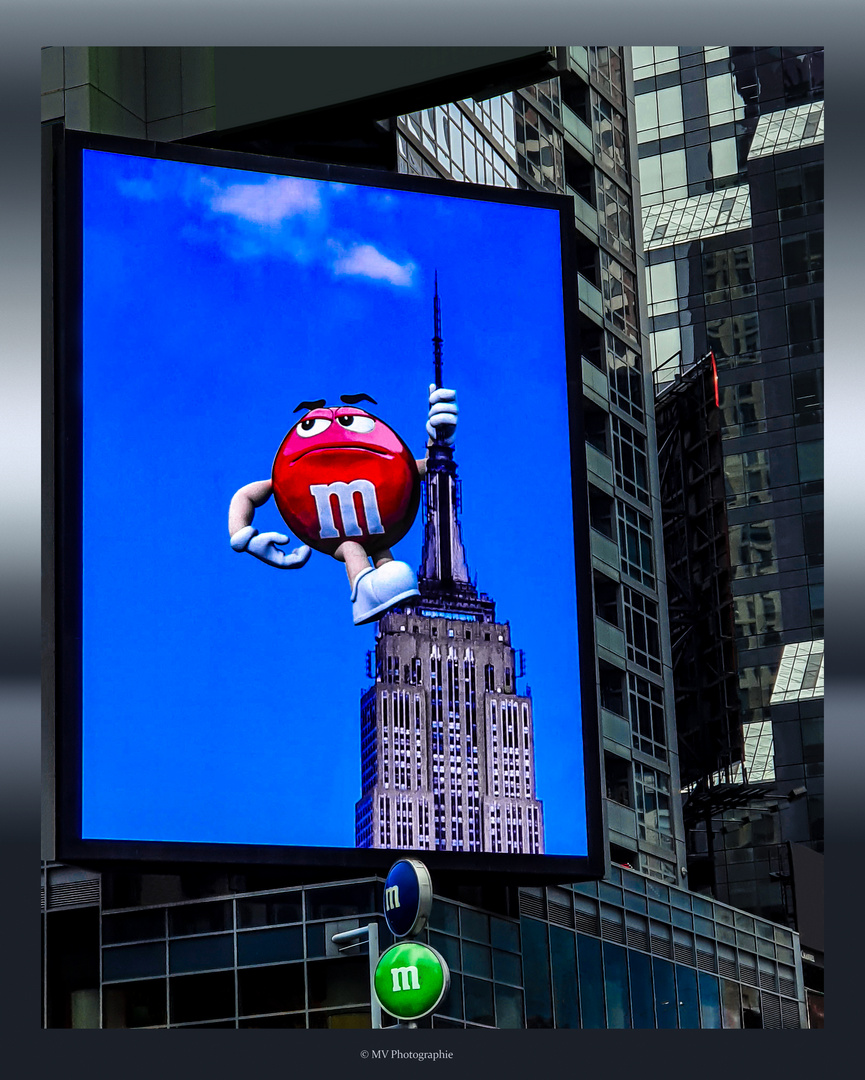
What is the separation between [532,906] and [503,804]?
381cm

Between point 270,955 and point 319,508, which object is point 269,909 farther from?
point 319,508

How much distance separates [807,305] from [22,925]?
2975 centimetres

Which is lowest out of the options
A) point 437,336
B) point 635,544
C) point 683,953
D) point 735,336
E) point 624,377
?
point 683,953

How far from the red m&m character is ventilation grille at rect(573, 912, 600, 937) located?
7592mm

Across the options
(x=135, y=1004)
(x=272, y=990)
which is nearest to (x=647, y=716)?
(x=272, y=990)

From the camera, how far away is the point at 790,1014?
38.4 m

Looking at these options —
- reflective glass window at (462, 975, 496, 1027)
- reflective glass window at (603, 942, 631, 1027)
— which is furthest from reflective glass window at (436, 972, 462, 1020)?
reflective glass window at (603, 942, 631, 1027)

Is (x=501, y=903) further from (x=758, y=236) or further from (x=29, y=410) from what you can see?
(x=758, y=236)

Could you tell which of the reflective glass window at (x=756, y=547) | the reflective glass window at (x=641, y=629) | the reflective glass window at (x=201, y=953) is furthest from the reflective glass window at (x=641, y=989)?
the reflective glass window at (x=756, y=547)

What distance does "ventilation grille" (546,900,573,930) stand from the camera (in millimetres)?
33188

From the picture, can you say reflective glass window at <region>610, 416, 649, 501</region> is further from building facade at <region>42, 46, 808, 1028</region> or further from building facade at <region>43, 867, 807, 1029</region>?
building facade at <region>43, 867, 807, 1029</region>

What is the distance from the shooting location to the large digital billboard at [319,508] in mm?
27922

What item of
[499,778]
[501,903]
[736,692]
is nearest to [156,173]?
[499,778]

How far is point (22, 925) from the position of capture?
26438mm
